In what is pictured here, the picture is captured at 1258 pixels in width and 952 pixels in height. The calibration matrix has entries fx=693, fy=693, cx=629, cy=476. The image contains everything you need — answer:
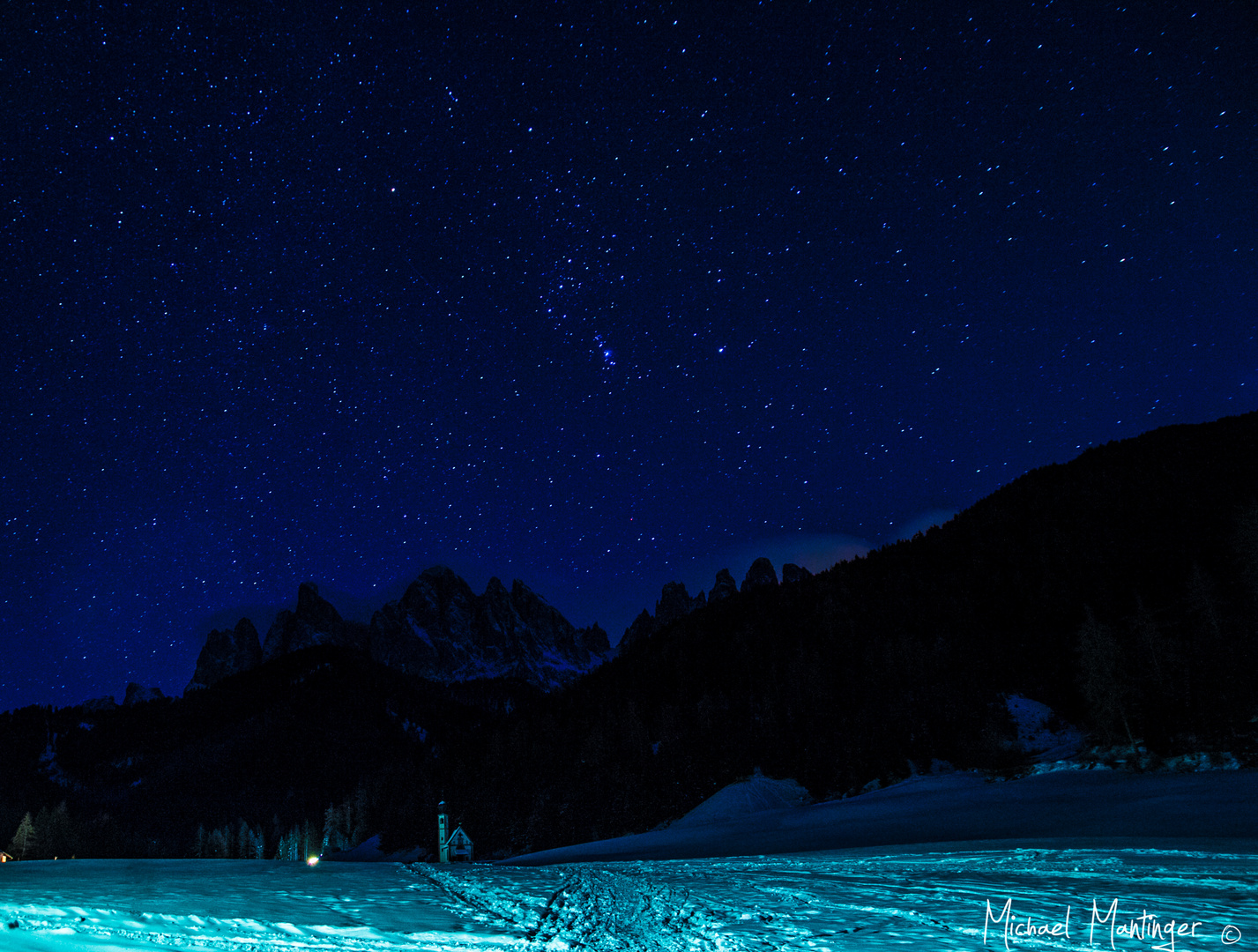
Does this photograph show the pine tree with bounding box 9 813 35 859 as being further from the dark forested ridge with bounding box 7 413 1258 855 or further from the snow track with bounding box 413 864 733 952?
the snow track with bounding box 413 864 733 952

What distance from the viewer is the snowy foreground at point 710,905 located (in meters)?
7.04

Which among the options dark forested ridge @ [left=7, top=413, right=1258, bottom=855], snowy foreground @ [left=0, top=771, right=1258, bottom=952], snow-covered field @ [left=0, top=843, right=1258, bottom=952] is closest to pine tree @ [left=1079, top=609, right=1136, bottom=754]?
dark forested ridge @ [left=7, top=413, right=1258, bottom=855]

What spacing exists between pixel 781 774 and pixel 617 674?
66606mm

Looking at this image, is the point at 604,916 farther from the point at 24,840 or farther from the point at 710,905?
the point at 24,840

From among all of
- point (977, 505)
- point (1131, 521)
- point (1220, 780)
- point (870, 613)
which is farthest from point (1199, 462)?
point (1220, 780)

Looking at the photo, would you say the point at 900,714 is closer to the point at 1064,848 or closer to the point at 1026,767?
the point at 1026,767

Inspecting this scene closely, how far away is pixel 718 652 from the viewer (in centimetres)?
12350

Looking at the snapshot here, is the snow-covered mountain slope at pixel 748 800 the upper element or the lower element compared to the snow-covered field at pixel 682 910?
lower

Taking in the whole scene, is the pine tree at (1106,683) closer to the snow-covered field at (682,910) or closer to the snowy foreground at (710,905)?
the snowy foreground at (710,905)

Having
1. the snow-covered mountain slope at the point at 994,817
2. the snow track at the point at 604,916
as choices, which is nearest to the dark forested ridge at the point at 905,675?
the snow-covered mountain slope at the point at 994,817

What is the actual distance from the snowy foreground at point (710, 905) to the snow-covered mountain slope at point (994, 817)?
7.46 meters

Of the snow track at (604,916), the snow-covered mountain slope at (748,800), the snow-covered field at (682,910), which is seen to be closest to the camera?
the snow-covered field at (682,910)

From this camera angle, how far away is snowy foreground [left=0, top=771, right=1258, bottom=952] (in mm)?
7043

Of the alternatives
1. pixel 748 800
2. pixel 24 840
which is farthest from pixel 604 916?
pixel 24 840
